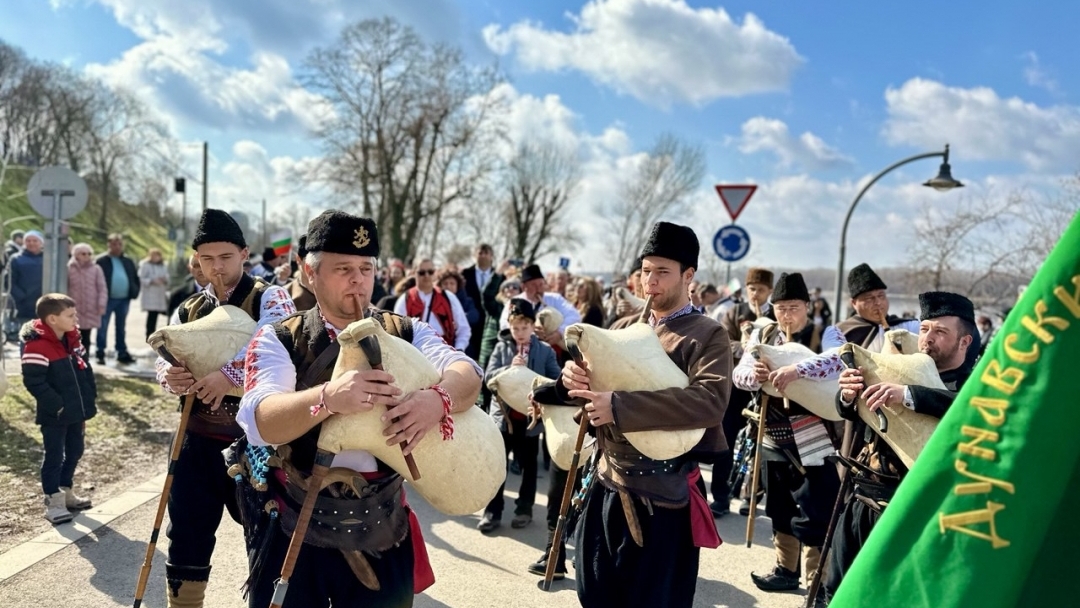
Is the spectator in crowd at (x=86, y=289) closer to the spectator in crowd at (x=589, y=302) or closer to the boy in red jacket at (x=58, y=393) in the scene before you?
the boy in red jacket at (x=58, y=393)

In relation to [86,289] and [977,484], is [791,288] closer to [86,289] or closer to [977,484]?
[977,484]

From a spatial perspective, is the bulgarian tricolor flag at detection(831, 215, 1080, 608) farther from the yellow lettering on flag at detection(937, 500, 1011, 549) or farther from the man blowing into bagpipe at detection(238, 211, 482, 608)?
the man blowing into bagpipe at detection(238, 211, 482, 608)

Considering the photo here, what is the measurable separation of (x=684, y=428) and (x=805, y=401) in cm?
174

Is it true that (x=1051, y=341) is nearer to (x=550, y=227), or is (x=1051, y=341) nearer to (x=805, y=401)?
(x=805, y=401)

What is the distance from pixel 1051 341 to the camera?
1210mm

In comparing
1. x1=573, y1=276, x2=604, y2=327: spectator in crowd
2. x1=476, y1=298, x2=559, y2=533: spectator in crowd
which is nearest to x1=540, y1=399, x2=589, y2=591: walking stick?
x1=476, y1=298, x2=559, y2=533: spectator in crowd

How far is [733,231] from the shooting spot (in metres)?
9.82

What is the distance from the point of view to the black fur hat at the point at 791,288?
4988mm

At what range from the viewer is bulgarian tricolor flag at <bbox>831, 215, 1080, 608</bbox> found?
120 centimetres

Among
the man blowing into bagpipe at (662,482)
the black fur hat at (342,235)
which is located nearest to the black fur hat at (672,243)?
the man blowing into bagpipe at (662,482)

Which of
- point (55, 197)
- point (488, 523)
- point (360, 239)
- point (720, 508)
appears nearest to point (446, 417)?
point (360, 239)

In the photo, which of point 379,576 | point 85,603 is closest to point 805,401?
point 379,576

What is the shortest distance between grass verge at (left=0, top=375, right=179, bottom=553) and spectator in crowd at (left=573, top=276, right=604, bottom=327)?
467 centimetres

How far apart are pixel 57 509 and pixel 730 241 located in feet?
26.7
